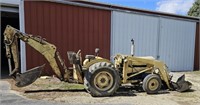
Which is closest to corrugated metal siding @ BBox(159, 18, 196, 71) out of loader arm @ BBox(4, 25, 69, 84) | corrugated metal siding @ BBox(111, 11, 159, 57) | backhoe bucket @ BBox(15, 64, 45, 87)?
corrugated metal siding @ BBox(111, 11, 159, 57)

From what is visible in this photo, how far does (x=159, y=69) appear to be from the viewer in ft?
25.6

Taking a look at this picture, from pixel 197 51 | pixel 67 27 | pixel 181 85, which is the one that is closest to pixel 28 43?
pixel 67 27

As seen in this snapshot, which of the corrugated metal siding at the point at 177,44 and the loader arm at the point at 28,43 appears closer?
the loader arm at the point at 28,43

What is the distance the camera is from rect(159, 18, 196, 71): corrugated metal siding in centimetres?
1327

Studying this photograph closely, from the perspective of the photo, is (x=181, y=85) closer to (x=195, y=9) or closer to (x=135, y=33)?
(x=135, y=33)

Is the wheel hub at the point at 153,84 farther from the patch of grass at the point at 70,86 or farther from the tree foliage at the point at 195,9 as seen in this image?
the tree foliage at the point at 195,9

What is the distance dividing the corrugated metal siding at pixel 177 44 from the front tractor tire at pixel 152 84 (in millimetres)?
5772

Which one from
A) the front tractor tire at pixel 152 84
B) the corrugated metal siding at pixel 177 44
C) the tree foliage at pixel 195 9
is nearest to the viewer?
the front tractor tire at pixel 152 84

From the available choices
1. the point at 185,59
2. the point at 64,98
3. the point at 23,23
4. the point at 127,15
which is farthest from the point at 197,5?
the point at 64,98

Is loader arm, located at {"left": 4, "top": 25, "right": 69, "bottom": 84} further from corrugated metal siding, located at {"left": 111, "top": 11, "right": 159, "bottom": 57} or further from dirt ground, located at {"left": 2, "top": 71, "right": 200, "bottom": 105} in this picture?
corrugated metal siding, located at {"left": 111, "top": 11, "right": 159, "bottom": 57}

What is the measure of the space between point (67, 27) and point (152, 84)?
4.49 meters

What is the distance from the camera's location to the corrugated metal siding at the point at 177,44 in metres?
13.3

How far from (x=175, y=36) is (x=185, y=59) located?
1548 mm

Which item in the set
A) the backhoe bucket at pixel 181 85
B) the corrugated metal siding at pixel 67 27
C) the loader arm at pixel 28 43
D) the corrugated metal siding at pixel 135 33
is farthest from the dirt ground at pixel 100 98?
the corrugated metal siding at pixel 135 33
